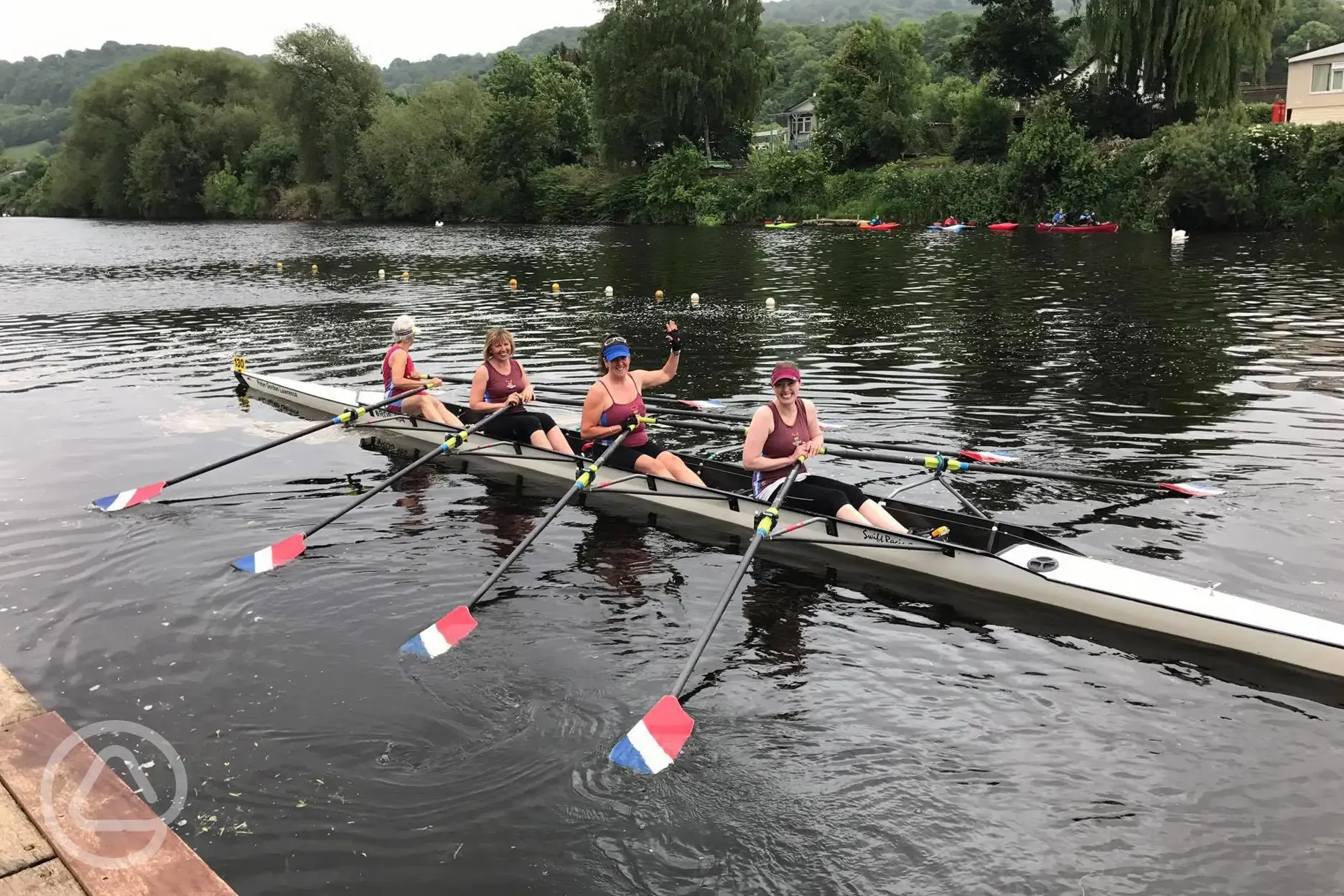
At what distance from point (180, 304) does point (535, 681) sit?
28.4m

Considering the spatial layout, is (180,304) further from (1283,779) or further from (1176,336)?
(1283,779)

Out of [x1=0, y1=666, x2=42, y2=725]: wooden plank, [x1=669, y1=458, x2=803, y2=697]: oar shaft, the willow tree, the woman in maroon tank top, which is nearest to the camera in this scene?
[x1=0, y1=666, x2=42, y2=725]: wooden plank

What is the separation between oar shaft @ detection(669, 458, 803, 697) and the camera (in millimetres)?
6855

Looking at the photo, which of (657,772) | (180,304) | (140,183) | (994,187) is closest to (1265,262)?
(994,187)

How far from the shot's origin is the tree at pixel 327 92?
80.1 metres

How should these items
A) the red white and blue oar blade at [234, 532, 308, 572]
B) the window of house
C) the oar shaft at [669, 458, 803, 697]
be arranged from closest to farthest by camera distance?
the oar shaft at [669, 458, 803, 697] → the red white and blue oar blade at [234, 532, 308, 572] → the window of house

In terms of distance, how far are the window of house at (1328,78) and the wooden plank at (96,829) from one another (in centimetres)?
5765

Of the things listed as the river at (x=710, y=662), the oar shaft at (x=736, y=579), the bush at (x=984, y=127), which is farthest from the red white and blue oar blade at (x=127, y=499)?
the bush at (x=984, y=127)

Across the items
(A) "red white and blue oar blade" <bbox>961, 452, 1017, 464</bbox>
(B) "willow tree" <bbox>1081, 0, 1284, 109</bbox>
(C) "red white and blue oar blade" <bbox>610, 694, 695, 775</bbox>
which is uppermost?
(B) "willow tree" <bbox>1081, 0, 1284, 109</bbox>

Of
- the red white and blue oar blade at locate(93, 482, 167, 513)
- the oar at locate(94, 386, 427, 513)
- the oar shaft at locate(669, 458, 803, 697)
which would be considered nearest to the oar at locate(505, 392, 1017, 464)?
the oar shaft at locate(669, 458, 803, 697)

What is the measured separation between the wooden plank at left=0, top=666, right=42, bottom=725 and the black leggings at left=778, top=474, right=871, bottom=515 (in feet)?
20.2

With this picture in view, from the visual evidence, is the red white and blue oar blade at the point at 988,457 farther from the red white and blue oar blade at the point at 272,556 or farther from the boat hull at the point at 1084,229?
the boat hull at the point at 1084,229

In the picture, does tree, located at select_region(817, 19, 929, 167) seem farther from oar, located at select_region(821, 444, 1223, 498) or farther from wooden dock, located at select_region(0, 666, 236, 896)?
wooden dock, located at select_region(0, 666, 236, 896)

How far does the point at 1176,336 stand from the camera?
64.9ft
